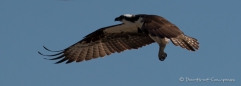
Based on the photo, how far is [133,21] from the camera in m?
15.8

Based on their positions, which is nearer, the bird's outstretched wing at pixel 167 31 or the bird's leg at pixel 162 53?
the bird's outstretched wing at pixel 167 31

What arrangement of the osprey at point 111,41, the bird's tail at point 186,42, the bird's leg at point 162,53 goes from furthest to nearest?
1. the osprey at point 111,41
2. the bird's leg at point 162,53
3. the bird's tail at point 186,42

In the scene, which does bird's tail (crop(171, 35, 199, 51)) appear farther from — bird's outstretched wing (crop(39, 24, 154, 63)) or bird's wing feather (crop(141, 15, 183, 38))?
bird's outstretched wing (crop(39, 24, 154, 63))

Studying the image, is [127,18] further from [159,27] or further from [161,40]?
[159,27]

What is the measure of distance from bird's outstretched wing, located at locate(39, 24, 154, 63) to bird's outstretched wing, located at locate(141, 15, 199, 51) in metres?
1.53

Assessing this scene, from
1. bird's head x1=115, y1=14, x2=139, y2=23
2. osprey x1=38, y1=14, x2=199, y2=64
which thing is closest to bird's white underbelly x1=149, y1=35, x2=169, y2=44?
osprey x1=38, y1=14, x2=199, y2=64

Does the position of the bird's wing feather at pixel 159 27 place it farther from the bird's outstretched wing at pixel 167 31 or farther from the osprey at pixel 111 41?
the osprey at pixel 111 41

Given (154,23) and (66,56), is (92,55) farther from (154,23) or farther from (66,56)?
(154,23)

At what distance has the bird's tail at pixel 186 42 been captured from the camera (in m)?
14.9

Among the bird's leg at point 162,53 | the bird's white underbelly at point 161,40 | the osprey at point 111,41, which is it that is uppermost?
the osprey at point 111,41

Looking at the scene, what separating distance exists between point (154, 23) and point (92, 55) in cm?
307

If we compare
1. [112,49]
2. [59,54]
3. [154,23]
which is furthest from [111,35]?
[154,23]

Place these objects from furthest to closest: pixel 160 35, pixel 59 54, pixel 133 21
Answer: pixel 59 54 < pixel 133 21 < pixel 160 35

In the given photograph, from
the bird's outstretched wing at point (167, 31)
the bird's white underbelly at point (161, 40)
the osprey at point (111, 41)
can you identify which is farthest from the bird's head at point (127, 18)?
the bird's white underbelly at point (161, 40)
